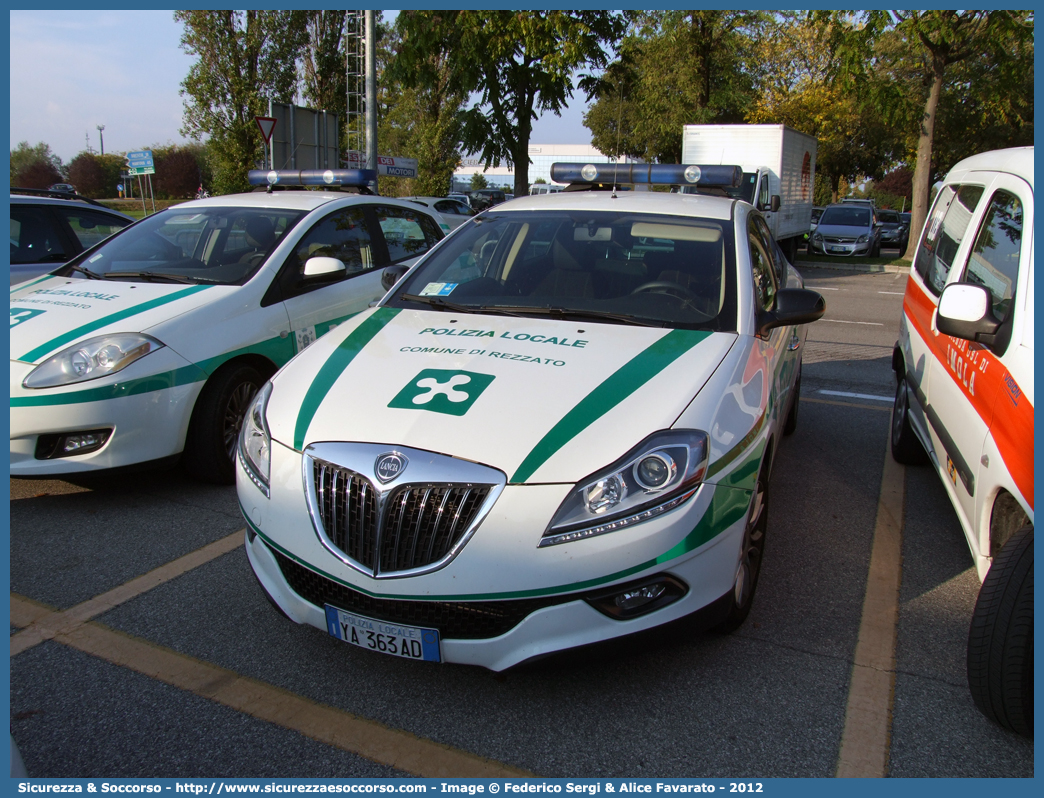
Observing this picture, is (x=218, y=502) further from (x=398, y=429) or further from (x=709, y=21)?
(x=709, y=21)

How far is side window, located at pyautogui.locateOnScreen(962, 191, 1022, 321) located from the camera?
3.09 m

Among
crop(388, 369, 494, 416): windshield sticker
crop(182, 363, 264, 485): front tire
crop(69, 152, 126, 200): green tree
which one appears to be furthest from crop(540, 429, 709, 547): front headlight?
crop(69, 152, 126, 200): green tree

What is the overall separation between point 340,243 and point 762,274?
2983 millimetres

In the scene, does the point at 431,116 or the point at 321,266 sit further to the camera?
the point at 431,116

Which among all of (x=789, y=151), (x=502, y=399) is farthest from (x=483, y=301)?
(x=789, y=151)

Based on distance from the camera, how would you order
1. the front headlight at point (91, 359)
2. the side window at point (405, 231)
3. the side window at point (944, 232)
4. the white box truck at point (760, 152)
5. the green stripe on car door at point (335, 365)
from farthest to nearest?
the white box truck at point (760, 152), the side window at point (405, 231), the side window at point (944, 232), the front headlight at point (91, 359), the green stripe on car door at point (335, 365)

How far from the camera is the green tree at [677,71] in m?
25.0

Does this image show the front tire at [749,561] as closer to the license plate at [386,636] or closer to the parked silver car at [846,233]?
the license plate at [386,636]

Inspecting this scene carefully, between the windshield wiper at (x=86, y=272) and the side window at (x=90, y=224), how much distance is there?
1.54m

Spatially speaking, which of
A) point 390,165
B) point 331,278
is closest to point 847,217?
point 390,165

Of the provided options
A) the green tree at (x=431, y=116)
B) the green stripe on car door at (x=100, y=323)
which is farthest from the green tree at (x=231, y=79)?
the green stripe on car door at (x=100, y=323)

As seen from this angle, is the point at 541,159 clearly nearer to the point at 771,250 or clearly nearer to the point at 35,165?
the point at 35,165

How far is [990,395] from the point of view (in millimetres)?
2963

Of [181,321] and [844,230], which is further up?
[844,230]
